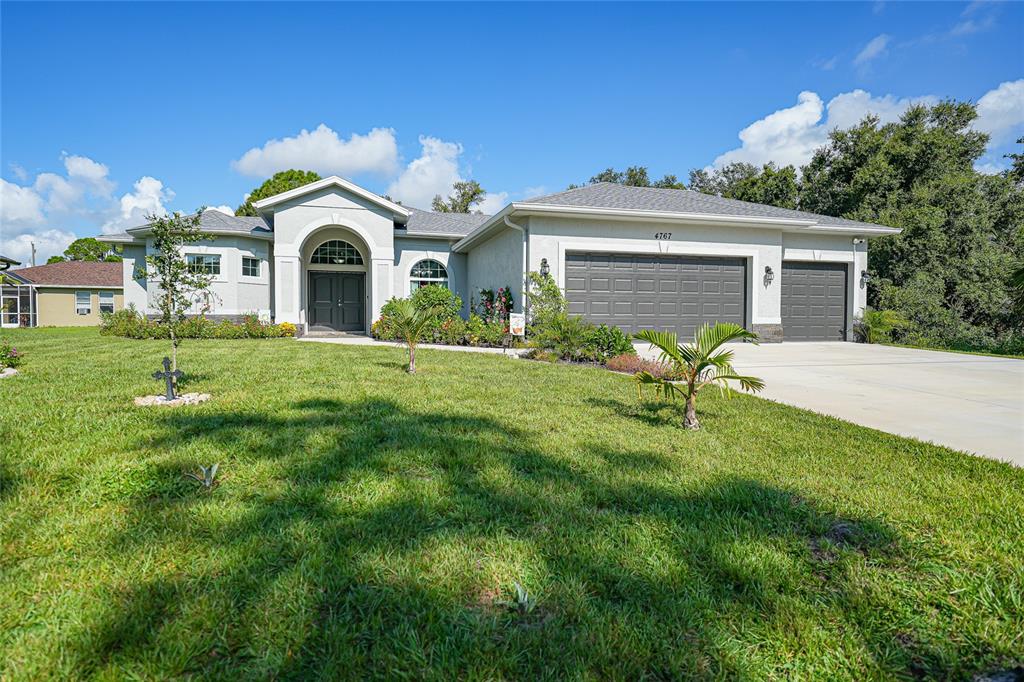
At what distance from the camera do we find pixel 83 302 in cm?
2948

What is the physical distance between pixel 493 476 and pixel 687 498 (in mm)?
1268

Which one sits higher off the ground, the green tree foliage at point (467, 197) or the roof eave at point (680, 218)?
the green tree foliage at point (467, 197)

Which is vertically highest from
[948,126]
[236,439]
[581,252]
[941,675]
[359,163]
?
[359,163]

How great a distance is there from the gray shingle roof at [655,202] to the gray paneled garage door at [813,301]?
1.52m

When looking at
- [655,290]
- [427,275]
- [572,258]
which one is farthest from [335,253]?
[655,290]

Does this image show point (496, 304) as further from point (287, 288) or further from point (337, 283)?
point (337, 283)

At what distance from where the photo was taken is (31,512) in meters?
2.85

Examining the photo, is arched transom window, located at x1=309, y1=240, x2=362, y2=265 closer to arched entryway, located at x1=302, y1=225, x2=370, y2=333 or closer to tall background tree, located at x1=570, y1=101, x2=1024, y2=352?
arched entryway, located at x1=302, y1=225, x2=370, y2=333

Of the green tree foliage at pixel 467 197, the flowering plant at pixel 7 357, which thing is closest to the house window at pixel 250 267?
the flowering plant at pixel 7 357

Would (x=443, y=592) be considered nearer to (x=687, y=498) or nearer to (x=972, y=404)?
(x=687, y=498)

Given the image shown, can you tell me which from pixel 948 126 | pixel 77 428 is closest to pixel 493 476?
pixel 77 428

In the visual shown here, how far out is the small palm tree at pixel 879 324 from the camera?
1505cm

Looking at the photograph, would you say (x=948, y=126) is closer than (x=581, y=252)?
Result: No

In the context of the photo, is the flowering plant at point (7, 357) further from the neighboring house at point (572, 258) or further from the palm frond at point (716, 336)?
the palm frond at point (716, 336)
